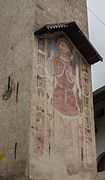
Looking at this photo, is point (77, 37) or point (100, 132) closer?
point (77, 37)

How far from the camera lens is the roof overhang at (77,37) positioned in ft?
38.1

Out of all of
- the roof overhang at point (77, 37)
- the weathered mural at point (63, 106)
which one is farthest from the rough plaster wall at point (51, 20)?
the roof overhang at point (77, 37)

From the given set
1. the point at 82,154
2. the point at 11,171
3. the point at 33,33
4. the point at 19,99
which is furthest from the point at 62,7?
the point at 11,171

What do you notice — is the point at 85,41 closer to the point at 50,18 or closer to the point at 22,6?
the point at 50,18

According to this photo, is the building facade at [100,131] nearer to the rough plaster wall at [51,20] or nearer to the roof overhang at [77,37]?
the roof overhang at [77,37]

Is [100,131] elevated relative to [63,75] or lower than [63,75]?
lower

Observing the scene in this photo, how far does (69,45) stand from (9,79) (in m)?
2.71

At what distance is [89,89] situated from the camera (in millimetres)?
12969

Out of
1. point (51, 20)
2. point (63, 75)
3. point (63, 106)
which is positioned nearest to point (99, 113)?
point (63, 75)

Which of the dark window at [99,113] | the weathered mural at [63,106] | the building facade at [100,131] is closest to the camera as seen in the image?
the weathered mural at [63,106]

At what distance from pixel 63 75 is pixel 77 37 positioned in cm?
169

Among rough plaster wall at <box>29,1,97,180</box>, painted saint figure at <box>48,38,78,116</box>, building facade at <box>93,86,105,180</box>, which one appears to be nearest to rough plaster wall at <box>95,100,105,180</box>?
building facade at <box>93,86,105,180</box>

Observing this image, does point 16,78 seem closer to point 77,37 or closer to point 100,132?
point 77,37

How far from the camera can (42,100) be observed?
35.3 ft
